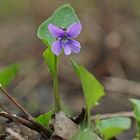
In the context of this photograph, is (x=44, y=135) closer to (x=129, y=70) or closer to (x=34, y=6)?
(x=129, y=70)

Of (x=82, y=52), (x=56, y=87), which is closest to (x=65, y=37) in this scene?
(x=56, y=87)

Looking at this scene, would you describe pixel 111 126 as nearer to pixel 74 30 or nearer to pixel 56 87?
pixel 56 87

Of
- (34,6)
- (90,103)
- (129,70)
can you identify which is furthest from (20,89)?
(90,103)

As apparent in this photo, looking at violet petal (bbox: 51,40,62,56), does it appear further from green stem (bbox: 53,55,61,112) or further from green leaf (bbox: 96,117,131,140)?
green leaf (bbox: 96,117,131,140)

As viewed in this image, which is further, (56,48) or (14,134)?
(14,134)

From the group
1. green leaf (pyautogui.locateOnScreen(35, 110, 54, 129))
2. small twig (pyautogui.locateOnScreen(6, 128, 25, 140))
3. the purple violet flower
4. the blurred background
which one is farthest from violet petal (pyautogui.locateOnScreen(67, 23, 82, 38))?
the blurred background

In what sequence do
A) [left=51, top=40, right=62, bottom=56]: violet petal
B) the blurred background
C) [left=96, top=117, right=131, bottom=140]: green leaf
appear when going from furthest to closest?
the blurred background
[left=96, top=117, right=131, bottom=140]: green leaf
[left=51, top=40, right=62, bottom=56]: violet petal

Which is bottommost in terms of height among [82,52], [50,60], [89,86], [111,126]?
[82,52]
